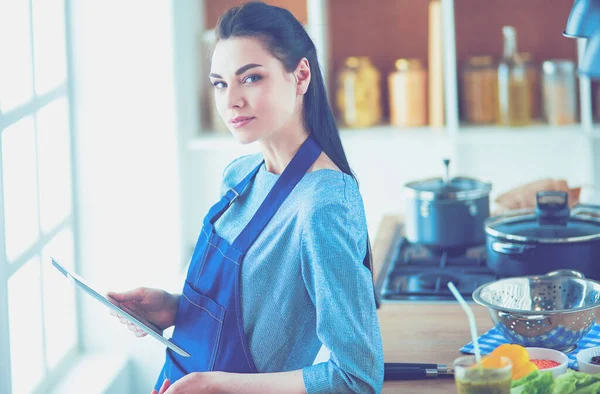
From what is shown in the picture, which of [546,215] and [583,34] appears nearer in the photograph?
[583,34]

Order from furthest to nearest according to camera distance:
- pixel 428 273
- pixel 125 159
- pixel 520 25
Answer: pixel 520 25, pixel 125 159, pixel 428 273

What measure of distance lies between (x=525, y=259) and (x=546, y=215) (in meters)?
0.11

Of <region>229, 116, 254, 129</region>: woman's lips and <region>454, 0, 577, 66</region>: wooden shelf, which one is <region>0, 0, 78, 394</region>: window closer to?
<region>229, 116, 254, 129</region>: woman's lips

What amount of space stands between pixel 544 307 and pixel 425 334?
0.23m

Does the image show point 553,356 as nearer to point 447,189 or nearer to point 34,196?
point 447,189

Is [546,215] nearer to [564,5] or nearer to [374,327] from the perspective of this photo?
[374,327]

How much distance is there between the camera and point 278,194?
155cm

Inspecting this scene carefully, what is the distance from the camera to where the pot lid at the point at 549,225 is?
75.2 inches

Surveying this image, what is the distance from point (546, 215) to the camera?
1961mm

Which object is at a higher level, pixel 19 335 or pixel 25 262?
pixel 25 262

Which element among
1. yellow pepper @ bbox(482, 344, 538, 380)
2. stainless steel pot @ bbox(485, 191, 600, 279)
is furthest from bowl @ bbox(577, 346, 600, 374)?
stainless steel pot @ bbox(485, 191, 600, 279)

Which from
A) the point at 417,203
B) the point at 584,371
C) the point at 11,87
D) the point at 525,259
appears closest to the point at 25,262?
the point at 11,87

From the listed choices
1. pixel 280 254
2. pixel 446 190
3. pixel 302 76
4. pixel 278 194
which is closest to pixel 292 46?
pixel 302 76

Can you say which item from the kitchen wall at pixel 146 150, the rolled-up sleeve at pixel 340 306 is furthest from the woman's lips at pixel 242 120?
the kitchen wall at pixel 146 150
